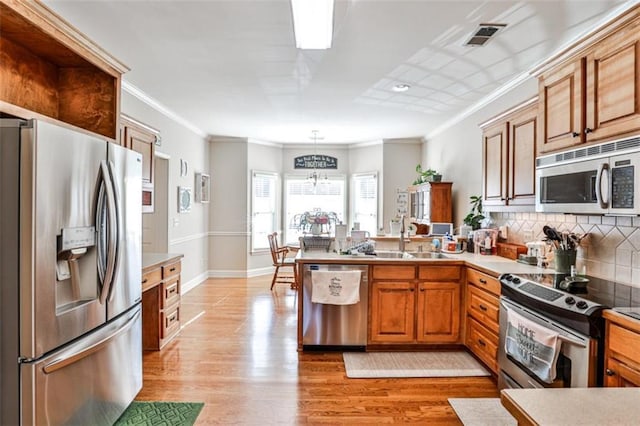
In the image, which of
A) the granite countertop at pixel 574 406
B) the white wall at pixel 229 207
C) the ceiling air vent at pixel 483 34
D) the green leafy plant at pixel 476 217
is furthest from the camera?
the white wall at pixel 229 207

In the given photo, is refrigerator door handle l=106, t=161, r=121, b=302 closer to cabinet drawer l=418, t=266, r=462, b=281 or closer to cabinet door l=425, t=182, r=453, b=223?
cabinet drawer l=418, t=266, r=462, b=281

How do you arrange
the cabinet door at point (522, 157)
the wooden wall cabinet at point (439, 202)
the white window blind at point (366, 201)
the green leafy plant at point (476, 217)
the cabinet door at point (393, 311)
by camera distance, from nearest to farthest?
the cabinet door at point (522, 157) < the cabinet door at point (393, 311) < the green leafy plant at point (476, 217) < the wooden wall cabinet at point (439, 202) < the white window blind at point (366, 201)

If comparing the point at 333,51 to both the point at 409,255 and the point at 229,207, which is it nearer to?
the point at 409,255

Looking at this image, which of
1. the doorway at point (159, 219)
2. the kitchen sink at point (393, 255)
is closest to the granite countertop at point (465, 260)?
the kitchen sink at point (393, 255)

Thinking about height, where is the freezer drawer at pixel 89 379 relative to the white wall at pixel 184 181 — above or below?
below

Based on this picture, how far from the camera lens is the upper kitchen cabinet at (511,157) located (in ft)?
10.4

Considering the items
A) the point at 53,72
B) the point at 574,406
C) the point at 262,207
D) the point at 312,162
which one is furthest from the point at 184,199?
the point at 574,406

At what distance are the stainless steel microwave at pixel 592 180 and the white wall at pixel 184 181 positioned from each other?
4213mm

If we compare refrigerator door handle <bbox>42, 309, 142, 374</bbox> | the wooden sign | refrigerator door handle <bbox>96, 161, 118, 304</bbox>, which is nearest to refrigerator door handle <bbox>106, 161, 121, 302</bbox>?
refrigerator door handle <bbox>96, 161, 118, 304</bbox>

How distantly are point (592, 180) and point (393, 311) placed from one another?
1.95 m

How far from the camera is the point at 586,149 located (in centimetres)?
240

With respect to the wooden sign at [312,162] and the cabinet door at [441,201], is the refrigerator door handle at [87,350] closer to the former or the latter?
the cabinet door at [441,201]

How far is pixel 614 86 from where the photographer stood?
2213 millimetres

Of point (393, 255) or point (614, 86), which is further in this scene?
point (393, 255)
